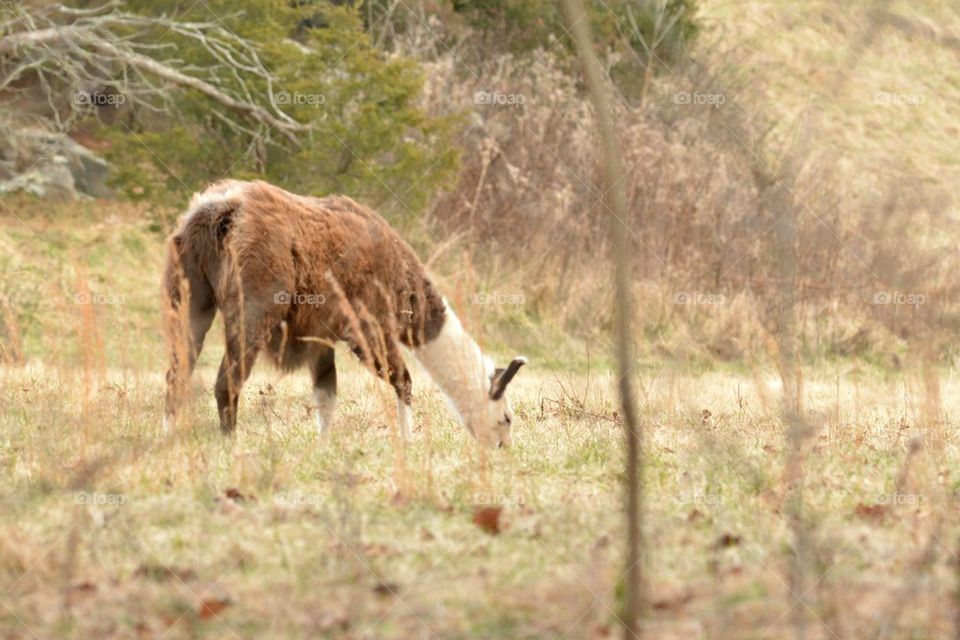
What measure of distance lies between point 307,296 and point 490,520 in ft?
10.2

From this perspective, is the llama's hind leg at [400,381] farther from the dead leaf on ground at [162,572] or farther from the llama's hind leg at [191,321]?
the dead leaf on ground at [162,572]

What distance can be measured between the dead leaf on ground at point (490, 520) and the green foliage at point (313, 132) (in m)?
12.2

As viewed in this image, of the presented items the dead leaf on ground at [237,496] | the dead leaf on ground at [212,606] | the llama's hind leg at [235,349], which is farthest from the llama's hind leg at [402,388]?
the dead leaf on ground at [212,606]

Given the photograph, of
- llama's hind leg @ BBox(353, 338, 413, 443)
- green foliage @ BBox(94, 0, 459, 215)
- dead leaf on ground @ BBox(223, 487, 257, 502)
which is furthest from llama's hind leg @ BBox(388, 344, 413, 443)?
green foliage @ BBox(94, 0, 459, 215)

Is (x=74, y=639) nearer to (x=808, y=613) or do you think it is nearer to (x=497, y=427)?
(x=808, y=613)

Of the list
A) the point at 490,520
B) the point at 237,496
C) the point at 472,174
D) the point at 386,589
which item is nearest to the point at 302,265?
the point at 237,496

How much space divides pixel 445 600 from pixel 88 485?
2.24 meters

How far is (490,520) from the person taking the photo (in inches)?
229

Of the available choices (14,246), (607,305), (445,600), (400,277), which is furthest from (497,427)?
(14,246)

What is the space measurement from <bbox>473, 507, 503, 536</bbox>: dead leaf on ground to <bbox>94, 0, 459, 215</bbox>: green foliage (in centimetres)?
1224

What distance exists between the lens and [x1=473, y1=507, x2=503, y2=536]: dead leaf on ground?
5.79 meters

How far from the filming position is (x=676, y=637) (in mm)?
4516

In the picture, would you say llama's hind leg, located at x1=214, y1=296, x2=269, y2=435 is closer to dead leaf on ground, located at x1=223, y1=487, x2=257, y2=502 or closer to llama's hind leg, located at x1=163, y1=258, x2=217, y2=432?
llama's hind leg, located at x1=163, y1=258, x2=217, y2=432

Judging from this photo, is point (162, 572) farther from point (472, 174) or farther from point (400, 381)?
point (472, 174)
